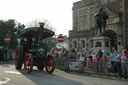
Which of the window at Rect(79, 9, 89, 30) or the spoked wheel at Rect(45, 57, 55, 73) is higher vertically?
the window at Rect(79, 9, 89, 30)

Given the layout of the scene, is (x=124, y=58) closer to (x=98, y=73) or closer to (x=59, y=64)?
(x=98, y=73)

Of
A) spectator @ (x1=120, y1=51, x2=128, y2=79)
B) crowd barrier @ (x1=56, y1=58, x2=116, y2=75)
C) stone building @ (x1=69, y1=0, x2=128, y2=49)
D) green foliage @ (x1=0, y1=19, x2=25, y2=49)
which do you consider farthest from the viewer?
green foliage @ (x1=0, y1=19, x2=25, y2=49)

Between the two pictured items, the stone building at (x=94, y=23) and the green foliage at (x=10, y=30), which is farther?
the green foliage at (x=10, y=30)

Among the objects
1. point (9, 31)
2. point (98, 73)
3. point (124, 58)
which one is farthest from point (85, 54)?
point (9, 31)

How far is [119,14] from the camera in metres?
21.9

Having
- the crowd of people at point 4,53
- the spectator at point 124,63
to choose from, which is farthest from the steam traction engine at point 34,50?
the crowd of people at point 4,53

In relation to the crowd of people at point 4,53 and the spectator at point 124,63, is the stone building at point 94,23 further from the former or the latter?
the crowd of people at point 4,53

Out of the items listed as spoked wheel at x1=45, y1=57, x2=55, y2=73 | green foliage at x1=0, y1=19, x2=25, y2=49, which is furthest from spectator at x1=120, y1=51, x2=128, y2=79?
green foliage at x1=0, y1=19, x2=25, y2=49

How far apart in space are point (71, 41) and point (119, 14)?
10.9 meters

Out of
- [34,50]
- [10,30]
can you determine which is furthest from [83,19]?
[34,50]

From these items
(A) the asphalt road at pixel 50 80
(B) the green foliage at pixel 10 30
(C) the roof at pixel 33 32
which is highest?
(B) the green foliage at pixel 10 30

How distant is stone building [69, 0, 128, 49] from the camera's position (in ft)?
70.6

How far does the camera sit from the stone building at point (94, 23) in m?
21.5

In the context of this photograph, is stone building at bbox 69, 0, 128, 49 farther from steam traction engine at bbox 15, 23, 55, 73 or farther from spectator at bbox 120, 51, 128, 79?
steam traction engine at bbox 15, 23, 55, 73
